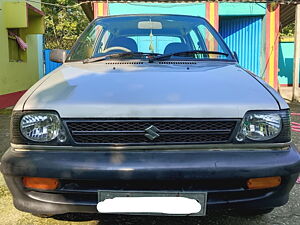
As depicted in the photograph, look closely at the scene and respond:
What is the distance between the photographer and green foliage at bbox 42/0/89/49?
2489 centimetres

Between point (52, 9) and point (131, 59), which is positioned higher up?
point (52, 9)

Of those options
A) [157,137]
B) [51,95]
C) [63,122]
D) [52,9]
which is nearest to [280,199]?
[157,137]

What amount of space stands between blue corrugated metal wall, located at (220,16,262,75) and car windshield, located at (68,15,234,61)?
7.44 metres

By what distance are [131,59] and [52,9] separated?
Answer: 23541mm

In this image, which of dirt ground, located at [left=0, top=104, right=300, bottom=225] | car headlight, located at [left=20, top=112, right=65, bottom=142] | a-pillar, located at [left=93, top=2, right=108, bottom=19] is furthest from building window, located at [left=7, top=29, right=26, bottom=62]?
car headlight, located at [left=20, top=112, right=65, bottom=142]

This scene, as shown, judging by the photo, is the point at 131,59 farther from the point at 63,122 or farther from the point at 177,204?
the point at 177,204

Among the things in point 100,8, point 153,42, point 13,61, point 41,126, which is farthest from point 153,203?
point 13,61

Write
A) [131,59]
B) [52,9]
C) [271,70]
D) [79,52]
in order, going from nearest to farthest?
1. [131,59]
2. [79,52]
3. [271,70]
4. [52,9]

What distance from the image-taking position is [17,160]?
6.50 ft

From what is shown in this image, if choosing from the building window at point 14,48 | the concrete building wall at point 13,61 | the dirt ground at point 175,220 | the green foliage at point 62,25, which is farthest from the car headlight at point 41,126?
the green foliage at point 62,25

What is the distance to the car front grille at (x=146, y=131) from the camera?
2.00 m

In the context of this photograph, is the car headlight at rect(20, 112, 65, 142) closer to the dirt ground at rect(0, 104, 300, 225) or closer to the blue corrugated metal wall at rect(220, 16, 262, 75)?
the dirt ground at rect(0, 104, 300, 225)

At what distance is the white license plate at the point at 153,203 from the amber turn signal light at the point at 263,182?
27cm

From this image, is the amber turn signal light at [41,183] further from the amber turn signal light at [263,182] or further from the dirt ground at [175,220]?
the amber turn signal light at [263,182]
